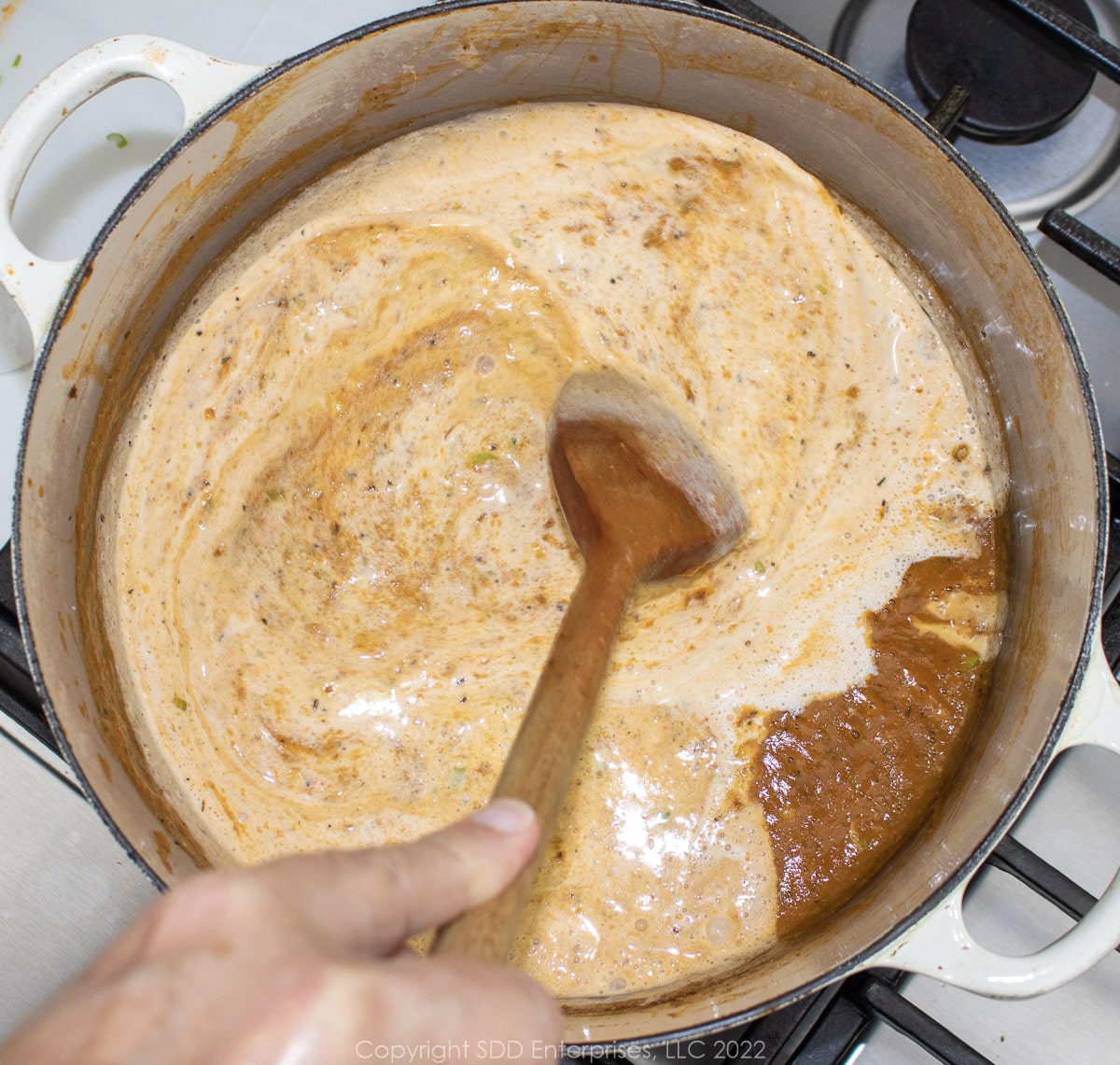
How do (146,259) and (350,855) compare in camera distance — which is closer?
(350,855)

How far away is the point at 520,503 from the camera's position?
1229 mm

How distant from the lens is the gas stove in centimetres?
107

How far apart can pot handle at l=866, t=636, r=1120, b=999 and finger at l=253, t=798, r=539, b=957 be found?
1.67ft

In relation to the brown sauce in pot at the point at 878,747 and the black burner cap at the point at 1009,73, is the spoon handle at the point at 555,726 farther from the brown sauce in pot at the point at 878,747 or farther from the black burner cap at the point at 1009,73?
the black burner cap at the point at 1009,73

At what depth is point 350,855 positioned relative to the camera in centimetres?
56

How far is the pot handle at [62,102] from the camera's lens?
943mm

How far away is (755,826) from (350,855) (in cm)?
71

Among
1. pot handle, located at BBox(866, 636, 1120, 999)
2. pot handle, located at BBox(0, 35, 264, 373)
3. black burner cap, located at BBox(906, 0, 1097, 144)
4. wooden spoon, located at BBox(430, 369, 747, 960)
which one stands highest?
black burner cap, located at BBox(906, 0, 1097, 144)

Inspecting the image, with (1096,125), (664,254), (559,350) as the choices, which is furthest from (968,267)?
(559,350)

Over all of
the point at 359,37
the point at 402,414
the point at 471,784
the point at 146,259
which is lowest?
the point at 471,784

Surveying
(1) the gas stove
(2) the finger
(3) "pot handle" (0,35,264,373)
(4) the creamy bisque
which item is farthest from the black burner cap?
(2) the finger

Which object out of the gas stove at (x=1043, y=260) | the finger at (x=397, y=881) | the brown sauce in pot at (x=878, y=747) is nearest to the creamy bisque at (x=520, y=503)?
the brown sauce in pot at (x=878, y=747)

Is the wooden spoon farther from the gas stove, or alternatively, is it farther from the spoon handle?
the gas stove

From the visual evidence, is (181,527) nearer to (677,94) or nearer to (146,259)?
(146,259)
